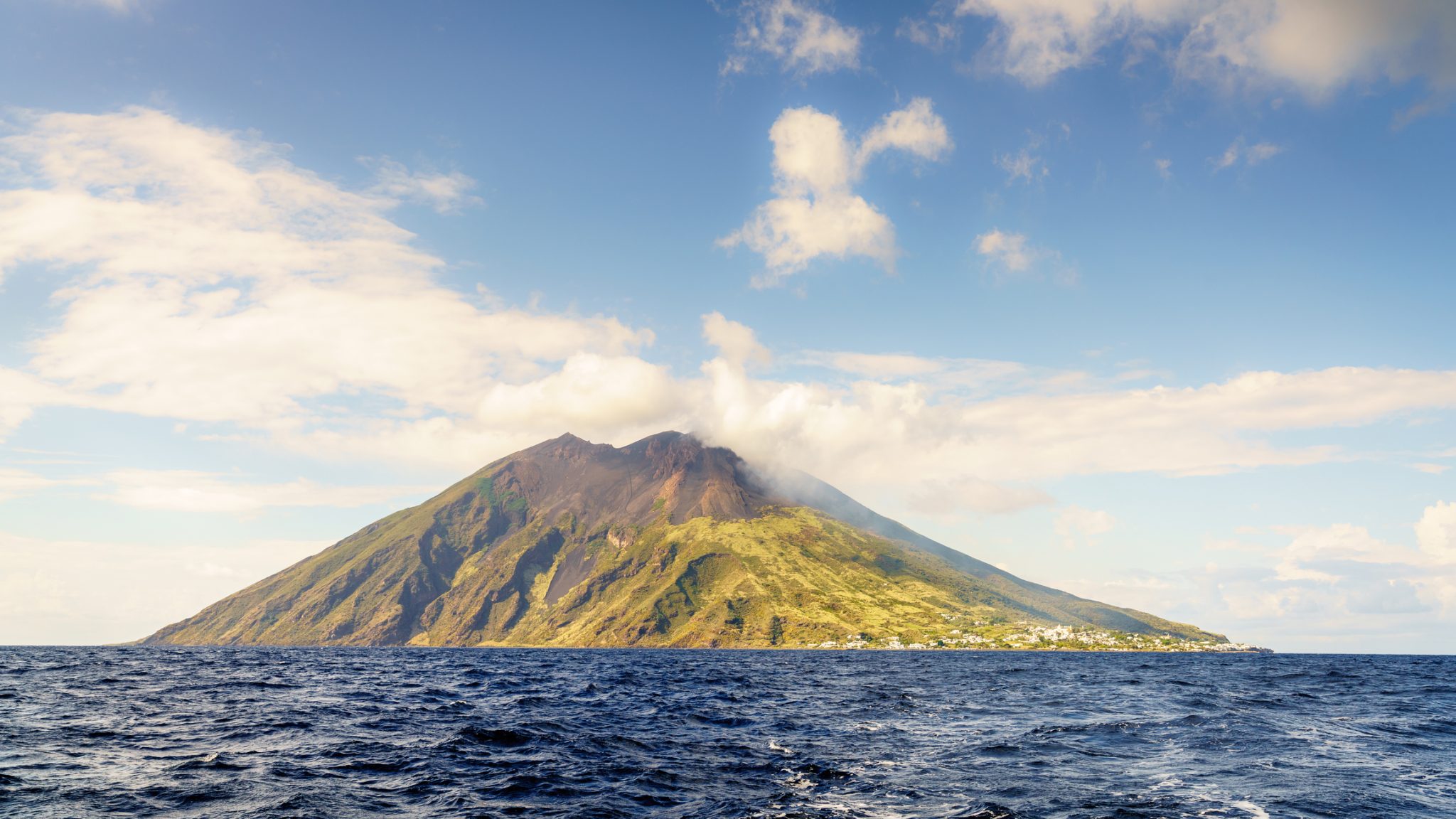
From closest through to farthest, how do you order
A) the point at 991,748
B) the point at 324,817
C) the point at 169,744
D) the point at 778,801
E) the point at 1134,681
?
the point at 324,817
the point at 778,801
the point at 169,744
the point at 991,748
the point at 1134,681

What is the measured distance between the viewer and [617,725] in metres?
50.6

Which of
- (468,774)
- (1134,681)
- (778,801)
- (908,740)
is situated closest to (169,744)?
(468,774)

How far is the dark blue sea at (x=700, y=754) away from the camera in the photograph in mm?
28531

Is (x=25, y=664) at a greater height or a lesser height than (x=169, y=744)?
lesser

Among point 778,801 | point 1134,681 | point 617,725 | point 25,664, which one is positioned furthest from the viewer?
point 25,664

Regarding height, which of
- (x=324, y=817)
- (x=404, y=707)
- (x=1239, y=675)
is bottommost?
(x=1239, y=675)

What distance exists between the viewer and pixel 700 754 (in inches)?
1580

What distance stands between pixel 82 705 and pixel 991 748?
65.8m

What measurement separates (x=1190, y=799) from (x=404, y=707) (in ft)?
178

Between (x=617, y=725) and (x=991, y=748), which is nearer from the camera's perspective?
(x=991, y=748)

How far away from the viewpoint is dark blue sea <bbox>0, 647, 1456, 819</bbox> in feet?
93.6

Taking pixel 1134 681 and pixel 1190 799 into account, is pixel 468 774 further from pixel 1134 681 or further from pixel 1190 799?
pixel 1134 681

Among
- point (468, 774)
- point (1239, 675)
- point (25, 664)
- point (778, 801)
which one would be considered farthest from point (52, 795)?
point (1239, 675)

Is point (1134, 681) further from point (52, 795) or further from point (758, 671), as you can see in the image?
point (52, 795)
